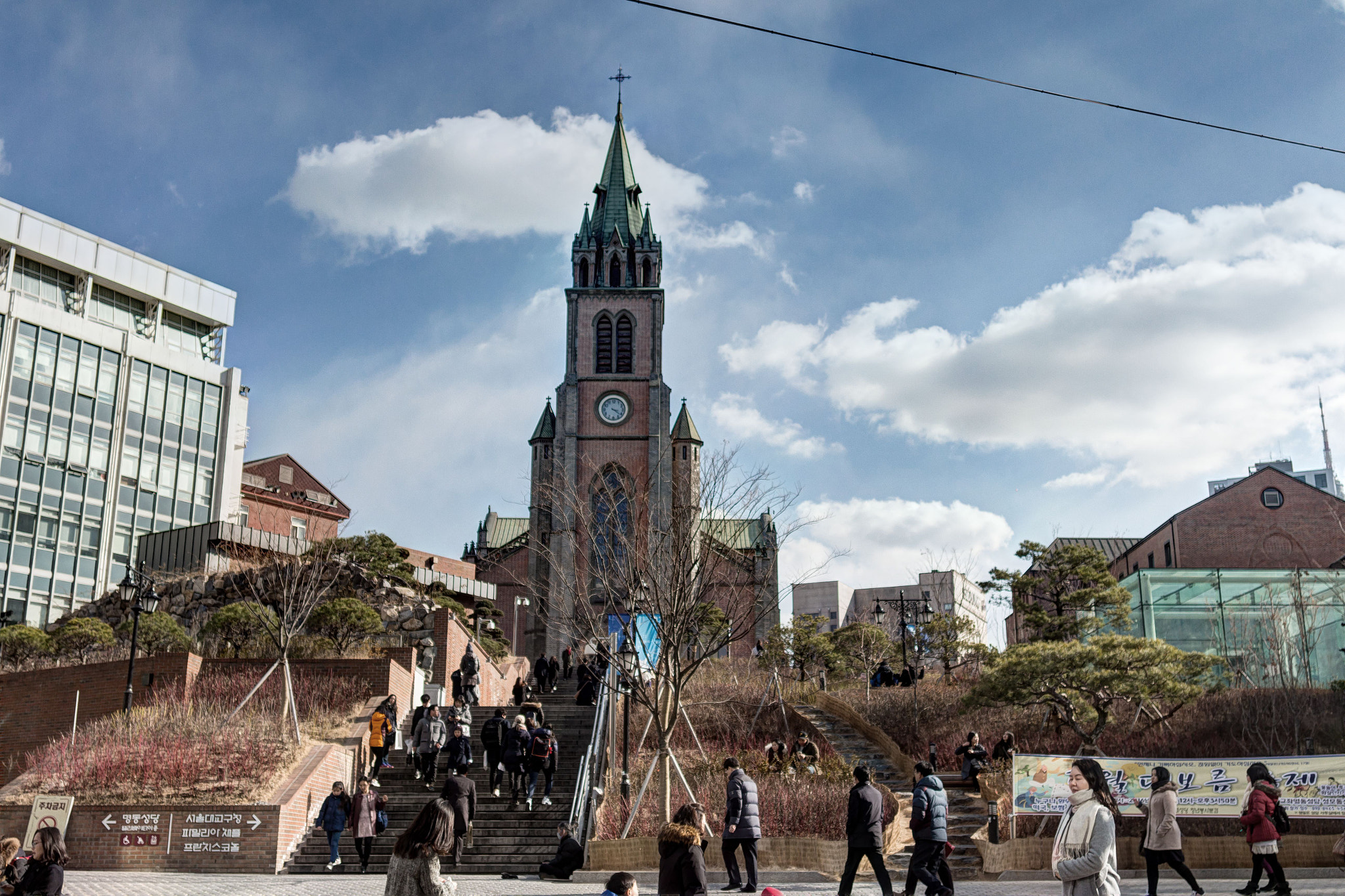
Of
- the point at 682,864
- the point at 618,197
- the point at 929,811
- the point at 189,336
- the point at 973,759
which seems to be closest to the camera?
the point at 682,864

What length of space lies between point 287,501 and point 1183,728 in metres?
50.3

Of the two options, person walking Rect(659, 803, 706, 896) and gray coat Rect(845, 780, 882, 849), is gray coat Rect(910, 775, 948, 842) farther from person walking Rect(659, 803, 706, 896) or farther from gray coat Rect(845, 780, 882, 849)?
person walking Rect(659, 803, 706, 896)

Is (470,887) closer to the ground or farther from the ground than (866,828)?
closer to the ground

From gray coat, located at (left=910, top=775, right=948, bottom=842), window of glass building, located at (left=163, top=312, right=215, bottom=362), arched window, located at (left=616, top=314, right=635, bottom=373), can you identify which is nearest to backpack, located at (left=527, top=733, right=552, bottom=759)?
gray coat, located at (left=910, top=775, right=948, bottom=842)

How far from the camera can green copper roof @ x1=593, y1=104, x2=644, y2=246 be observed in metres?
67.4

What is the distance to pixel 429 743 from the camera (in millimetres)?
20094

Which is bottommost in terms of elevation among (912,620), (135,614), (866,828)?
(866,828)

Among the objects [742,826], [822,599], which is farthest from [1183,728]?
[822,599]

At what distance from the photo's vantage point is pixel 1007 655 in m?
22.2

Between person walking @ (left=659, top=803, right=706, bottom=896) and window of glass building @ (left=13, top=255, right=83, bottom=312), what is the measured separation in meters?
51.5

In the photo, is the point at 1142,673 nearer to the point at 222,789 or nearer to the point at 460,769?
the point at 460,769

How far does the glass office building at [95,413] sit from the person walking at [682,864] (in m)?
46.5

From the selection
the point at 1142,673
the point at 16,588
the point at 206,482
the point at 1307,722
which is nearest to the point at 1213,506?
the point at 1307,722

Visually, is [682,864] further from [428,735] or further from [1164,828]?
[428,735]
